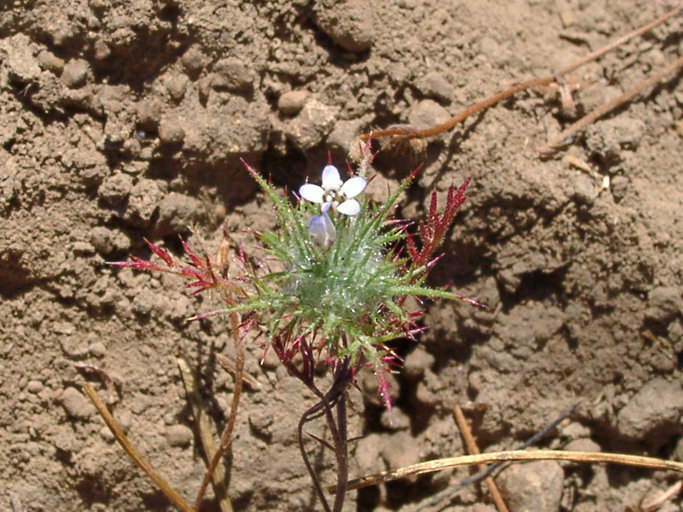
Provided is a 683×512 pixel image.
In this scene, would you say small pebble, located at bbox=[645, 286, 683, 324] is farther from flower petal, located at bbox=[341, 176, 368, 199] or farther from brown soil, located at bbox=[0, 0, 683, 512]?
flower petal, located at bbox=[341, 176, 368, 199]

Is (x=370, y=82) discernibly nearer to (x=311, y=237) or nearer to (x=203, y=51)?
(x=203, y=51)

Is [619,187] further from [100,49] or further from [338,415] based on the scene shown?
[100,49]

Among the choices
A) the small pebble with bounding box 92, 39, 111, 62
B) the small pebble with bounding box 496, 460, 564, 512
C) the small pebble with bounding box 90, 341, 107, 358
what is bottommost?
the small pebble with bounding box 496, 460, 564, 512

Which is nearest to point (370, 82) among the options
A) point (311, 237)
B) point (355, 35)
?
point (355, 35)

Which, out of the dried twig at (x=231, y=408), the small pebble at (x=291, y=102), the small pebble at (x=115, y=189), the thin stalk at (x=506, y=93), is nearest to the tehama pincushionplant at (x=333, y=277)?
the dried twig at (x=231, y=408)

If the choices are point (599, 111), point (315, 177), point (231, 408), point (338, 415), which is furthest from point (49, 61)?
point (599, 111)

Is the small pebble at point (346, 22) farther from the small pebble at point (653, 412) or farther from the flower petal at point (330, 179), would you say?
the small pebble at point (653, 412)

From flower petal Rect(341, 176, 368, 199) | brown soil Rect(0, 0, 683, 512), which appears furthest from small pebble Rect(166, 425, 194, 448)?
flower petal Rect(341, 176, 368, 199)
